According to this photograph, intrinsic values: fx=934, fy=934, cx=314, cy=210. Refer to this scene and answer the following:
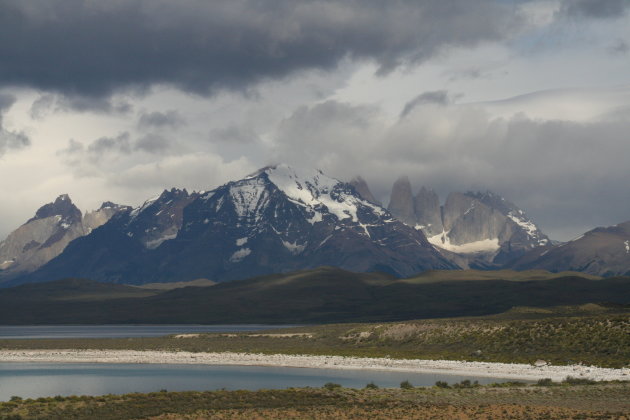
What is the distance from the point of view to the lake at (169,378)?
90.8 meters

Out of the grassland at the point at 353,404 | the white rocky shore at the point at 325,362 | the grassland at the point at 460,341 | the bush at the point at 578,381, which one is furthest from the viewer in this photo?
the grassland at the point at 460,341

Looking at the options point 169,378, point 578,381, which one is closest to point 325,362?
point 169,378

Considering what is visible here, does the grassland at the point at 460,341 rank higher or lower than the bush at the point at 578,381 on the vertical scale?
higher

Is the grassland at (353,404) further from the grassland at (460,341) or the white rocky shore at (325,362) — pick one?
the grassland at (460,341)

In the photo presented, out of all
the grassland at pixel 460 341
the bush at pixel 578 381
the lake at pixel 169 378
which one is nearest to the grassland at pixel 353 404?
the bush at pixel 578 381

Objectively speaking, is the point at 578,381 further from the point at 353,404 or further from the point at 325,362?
the point at 325,362

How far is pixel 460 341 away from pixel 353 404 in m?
70.6

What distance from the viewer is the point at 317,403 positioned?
7094 cm

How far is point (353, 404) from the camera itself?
70.5m

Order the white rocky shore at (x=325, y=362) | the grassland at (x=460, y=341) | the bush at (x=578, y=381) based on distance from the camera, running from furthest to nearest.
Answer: the grassland at (x=460, y=341) < the white rocky shore at (x=325, y=362) < the bush at (x=578, y=381)


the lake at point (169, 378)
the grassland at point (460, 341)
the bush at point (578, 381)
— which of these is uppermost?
the grassland at point (460, 341)

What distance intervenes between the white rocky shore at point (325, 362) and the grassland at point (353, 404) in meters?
16.8

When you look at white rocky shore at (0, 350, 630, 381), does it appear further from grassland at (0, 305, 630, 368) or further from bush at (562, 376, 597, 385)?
grassland at (0, 305, 630, 368)

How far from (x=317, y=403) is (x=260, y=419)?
926 cm
